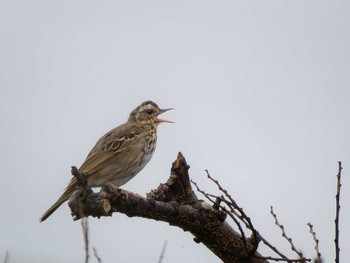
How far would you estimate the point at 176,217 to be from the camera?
21.1ft

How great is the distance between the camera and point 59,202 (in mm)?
8688

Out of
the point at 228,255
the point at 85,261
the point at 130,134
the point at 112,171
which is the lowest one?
the point at 85,261

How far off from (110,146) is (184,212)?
383 centimetres

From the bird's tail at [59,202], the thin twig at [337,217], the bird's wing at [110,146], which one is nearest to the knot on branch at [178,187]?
the thin twig at [337,217]

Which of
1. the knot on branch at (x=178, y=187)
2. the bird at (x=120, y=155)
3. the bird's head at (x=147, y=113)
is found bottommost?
the knot on branch at (x=178, y=187)

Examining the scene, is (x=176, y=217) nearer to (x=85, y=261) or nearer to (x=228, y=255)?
(x=228, y=255)

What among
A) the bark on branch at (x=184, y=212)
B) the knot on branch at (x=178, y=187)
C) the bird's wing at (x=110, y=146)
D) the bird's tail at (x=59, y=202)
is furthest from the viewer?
the bird's wing at (x=110, y=146)

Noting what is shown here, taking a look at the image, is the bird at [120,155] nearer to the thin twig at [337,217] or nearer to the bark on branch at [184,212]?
the bark on branch at [184,212]

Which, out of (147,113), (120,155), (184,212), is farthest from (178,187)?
(147,113)

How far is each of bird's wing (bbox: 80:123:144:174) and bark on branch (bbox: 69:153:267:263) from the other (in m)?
3.00

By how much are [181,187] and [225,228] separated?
618 millimetres

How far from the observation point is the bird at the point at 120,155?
9.63 meters

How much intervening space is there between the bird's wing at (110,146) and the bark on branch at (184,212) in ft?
9.83

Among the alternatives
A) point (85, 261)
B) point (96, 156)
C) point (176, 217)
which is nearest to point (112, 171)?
point (96, 156)
